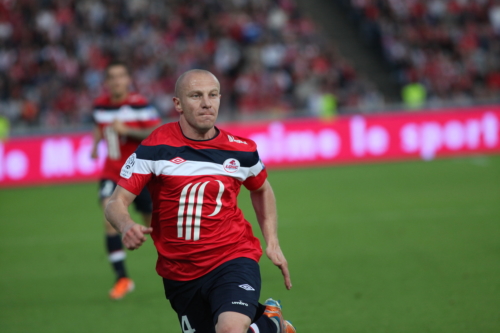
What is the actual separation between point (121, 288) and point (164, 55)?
16.2 m

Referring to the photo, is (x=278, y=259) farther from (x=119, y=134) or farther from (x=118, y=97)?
(x=118, y=97)

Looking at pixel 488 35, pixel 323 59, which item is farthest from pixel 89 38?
pixel 488 35

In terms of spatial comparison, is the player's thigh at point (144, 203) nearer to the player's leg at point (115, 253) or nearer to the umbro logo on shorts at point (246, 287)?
the player's leg at point (115, 253)

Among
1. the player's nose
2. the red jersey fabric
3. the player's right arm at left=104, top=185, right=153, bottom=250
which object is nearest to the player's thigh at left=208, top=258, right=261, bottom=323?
the player's right arm at left=104, top=185, right=153, bottom=250

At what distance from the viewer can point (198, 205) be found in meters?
4.17

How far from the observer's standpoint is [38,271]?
8578mm

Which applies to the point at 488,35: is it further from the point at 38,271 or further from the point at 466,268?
the point at 38,271

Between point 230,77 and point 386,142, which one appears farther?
point 230,77

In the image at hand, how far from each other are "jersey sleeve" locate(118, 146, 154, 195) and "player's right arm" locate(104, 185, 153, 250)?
0.04m

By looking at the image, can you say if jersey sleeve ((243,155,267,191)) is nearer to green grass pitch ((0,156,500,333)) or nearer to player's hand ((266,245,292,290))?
player's hand ((266,245,292,290))

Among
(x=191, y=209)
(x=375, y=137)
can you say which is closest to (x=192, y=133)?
(x=191, y=209)

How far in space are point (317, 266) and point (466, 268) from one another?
1.69m

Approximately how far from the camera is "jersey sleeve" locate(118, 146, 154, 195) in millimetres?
4039

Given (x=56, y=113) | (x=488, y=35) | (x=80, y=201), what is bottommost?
(x=80, y=201)
